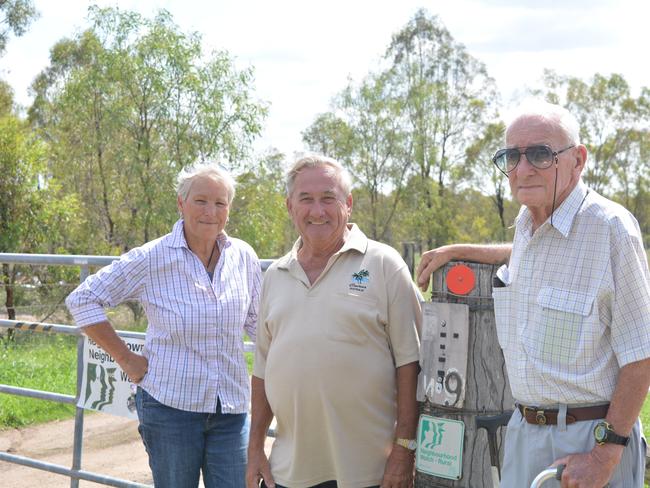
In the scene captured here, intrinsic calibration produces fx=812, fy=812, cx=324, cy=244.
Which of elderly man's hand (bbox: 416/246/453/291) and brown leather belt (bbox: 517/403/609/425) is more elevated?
elderly man's hand (bbox: 416/246/453/291)

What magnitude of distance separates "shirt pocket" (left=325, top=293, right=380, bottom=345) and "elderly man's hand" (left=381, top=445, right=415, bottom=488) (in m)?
0.41

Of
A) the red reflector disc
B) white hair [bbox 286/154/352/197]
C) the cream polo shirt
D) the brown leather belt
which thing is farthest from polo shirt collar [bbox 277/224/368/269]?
the brown leather belt

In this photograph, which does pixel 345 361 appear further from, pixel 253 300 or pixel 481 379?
pixel 253 300

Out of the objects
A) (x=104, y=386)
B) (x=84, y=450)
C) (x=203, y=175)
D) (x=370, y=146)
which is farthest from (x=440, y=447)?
(x=370, y=146)

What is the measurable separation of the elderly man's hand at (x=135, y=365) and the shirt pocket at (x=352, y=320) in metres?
0.96

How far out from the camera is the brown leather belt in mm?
2320

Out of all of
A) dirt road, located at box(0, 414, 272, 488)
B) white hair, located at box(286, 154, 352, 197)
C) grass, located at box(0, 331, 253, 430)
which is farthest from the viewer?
grass, located at box(0, 331, 253, 430)

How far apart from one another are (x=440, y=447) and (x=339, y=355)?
18.5 inches

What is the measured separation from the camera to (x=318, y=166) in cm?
301

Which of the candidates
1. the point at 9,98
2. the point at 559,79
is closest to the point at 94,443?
the point at 9,98

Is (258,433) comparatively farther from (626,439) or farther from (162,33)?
(162,33)

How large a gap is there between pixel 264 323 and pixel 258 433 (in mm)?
445

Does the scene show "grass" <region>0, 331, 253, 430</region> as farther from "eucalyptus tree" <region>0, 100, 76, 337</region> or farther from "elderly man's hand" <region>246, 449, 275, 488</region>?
"elderly man's hand" <region>246, 449, 275, 488</region>

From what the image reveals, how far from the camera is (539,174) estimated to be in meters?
2.42
